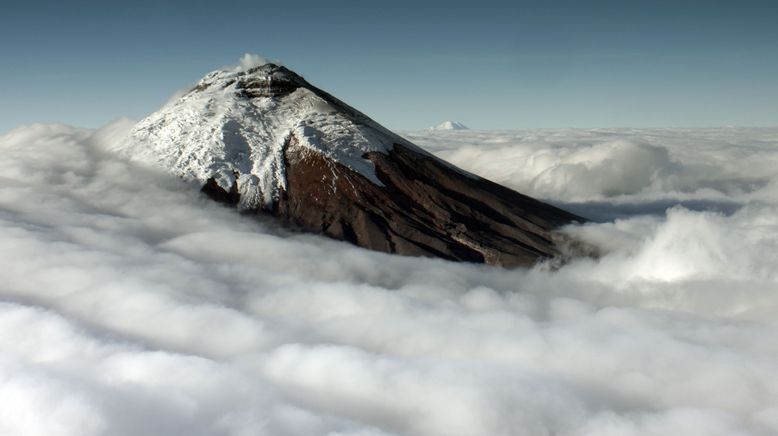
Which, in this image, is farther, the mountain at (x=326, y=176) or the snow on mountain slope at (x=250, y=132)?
the snow on mountain slope at (x=250, y=132)

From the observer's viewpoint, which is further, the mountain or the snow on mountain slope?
the snow on mountain slope

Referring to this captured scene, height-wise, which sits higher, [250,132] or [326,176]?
[250,132]

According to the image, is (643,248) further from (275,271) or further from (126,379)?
(126,379)

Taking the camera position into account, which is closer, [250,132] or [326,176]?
[326,176]

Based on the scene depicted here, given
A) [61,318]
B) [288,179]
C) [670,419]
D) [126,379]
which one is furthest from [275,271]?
[670,419]
